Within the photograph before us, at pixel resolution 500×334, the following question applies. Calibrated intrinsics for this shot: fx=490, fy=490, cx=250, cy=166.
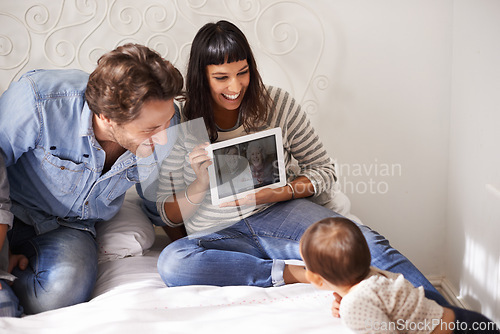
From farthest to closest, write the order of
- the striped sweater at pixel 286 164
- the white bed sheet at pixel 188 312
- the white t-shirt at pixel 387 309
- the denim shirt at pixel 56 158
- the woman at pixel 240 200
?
the striped sweater at pixel 286 164 → the woman at pixel 240 200 → the denim shirt at pixel 56 158 → the white bed sheet at pixel 188 312 → the white t-shirt at pixel 387 309

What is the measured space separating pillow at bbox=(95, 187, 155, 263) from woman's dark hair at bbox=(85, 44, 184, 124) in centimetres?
56

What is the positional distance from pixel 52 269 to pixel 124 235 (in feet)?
0.95

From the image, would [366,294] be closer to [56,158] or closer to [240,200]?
[240,200]

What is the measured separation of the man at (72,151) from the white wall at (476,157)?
1.14 metres

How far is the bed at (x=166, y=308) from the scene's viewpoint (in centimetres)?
123

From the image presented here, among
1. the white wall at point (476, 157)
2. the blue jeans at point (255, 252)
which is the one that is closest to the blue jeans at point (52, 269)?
the blue jeans at point (255, 252)

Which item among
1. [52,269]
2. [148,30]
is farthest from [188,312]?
[148,30]

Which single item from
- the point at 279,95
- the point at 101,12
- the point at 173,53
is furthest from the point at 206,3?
the point at 279,95

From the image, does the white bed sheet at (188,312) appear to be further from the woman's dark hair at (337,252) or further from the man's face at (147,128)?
the man's face at (147,128)

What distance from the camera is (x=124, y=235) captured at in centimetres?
176

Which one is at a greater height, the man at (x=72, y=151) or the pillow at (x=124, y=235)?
the man at (x=72, y=151)

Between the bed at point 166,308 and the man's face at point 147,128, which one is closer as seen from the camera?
the bed at point 166,308

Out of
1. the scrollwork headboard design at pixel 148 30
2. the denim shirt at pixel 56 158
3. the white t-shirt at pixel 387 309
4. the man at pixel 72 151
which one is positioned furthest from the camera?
the scrollwork headboard design at pixel 148 30

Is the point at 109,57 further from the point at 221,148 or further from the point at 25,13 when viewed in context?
the point at 25,13
